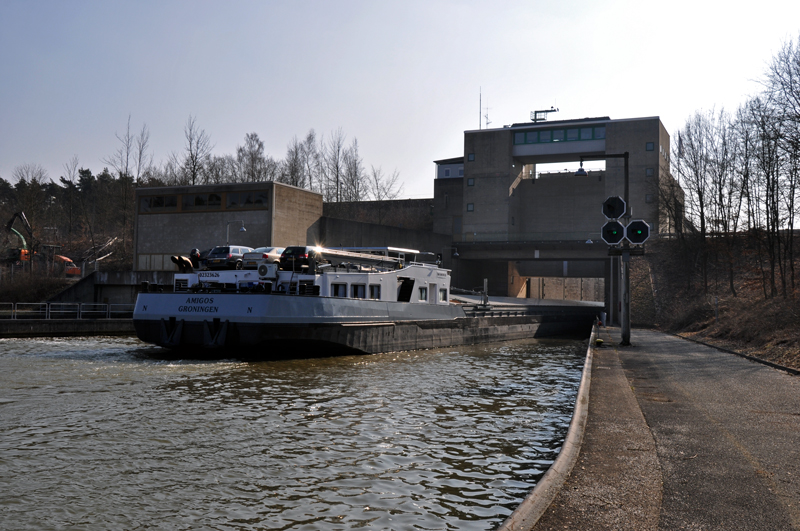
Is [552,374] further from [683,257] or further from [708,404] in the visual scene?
[683,257]

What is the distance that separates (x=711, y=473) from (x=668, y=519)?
1574 millimetres

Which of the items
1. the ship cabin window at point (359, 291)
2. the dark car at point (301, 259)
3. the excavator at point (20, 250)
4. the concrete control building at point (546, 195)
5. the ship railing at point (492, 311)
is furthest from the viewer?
the concrete control building at point (546, 195)

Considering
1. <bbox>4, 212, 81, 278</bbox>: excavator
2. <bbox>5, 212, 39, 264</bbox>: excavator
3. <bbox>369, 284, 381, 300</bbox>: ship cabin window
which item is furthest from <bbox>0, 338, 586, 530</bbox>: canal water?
<bbox>5, 212, 39, 264</bbox>: excavator

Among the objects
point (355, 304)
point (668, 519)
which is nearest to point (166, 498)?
point (668, 519)

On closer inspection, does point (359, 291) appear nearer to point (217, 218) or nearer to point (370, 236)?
point (217, 218)

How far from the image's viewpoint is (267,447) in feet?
30.5

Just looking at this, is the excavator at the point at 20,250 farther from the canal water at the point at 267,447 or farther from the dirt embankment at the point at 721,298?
the dirt embankment at the point at 721,298

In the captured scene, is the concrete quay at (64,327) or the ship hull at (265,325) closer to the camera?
the ship hull at (265,325)

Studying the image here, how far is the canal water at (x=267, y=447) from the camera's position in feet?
21.6

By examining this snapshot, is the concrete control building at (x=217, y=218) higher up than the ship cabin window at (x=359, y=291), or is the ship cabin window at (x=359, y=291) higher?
the concrete control building at (x=217, y=218)

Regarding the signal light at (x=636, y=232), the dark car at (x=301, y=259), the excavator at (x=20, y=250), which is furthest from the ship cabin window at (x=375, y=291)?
the excavator at (x=20, y=250)

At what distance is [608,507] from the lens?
17.5 ft

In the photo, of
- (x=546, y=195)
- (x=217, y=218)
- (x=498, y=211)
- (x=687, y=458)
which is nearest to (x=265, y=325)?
(x=687, y=458)

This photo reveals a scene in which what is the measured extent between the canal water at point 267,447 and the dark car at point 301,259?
7.00 meters
